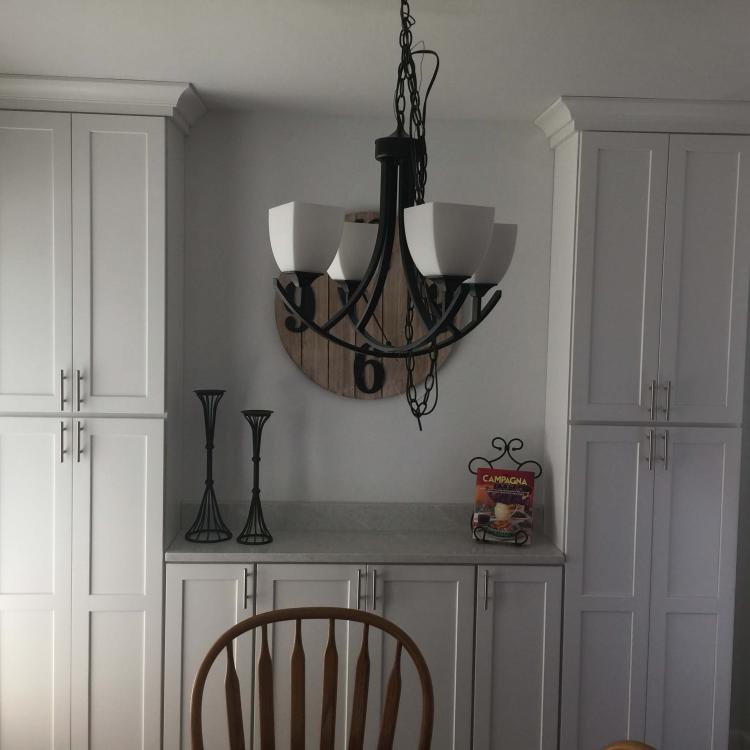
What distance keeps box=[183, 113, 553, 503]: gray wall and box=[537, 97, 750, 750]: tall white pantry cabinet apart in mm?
246

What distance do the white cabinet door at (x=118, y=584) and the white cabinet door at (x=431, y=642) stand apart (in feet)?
2.46

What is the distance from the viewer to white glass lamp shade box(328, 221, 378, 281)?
1.42 metres

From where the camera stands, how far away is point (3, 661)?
103 inches

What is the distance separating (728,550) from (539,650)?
0.76m

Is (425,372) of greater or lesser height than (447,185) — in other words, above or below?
below

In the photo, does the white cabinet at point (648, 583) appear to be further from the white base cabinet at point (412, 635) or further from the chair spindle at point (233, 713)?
the chair spindle at point (233, 713)

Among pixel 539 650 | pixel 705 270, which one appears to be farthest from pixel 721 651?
pixel 705 270

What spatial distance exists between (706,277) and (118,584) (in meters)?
2.27

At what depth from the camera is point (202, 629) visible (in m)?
2.65

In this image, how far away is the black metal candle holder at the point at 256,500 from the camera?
9.05ft

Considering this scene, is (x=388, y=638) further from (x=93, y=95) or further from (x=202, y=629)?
(x=93, y=95)

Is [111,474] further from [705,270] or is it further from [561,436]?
[705,270]

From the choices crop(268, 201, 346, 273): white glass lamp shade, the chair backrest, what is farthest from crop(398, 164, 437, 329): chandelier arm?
the chair backrest

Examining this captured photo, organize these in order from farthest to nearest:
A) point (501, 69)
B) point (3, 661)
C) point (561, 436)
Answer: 1. point (561, 436)
2. point (3, 661)
3. point (501, 69)
